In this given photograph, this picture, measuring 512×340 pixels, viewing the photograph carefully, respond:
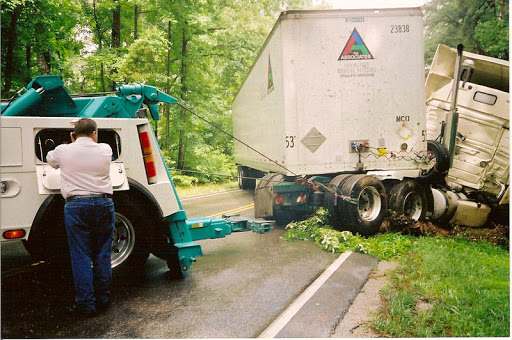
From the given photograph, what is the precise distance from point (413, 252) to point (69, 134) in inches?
189

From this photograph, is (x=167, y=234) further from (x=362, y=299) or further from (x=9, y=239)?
(x=362, y=299)

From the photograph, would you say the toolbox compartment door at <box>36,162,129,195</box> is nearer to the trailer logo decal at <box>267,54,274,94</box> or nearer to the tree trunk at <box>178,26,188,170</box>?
the trailer logo decal at <box>267,54,274,94</box>

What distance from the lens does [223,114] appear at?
681 inches

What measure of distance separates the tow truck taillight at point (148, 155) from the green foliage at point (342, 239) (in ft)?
9.74

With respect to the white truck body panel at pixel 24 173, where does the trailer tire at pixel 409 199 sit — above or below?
below

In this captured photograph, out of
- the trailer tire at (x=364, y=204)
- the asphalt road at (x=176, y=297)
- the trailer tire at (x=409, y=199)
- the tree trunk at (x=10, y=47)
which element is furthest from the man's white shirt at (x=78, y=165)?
the tree trunk at (x=10, y=47)

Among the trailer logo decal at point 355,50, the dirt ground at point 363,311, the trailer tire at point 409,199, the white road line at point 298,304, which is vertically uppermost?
the trailer logo decal at point 355,50

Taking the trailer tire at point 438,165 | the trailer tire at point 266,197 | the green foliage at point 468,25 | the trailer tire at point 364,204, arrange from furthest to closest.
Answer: the trailer tire at point 438,165
the trailer tire at point 266,197
the trailer tire at point 364,204
the green foliage at point 468,25

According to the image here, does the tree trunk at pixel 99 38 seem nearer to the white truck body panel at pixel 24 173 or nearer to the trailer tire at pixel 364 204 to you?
the trailer tire at pixel 364 204

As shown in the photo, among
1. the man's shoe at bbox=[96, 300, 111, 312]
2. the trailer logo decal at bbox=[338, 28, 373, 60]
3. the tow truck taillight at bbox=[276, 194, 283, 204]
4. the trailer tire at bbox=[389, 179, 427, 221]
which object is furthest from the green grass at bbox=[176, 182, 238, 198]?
the man's shoe at bbox=[96, 300, 111, 312]

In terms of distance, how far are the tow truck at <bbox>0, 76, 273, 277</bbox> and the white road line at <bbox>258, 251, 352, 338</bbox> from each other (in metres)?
1.34

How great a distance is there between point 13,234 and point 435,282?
425 cm

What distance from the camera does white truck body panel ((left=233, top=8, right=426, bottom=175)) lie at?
6297 millimetres

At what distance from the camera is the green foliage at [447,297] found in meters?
3.16
